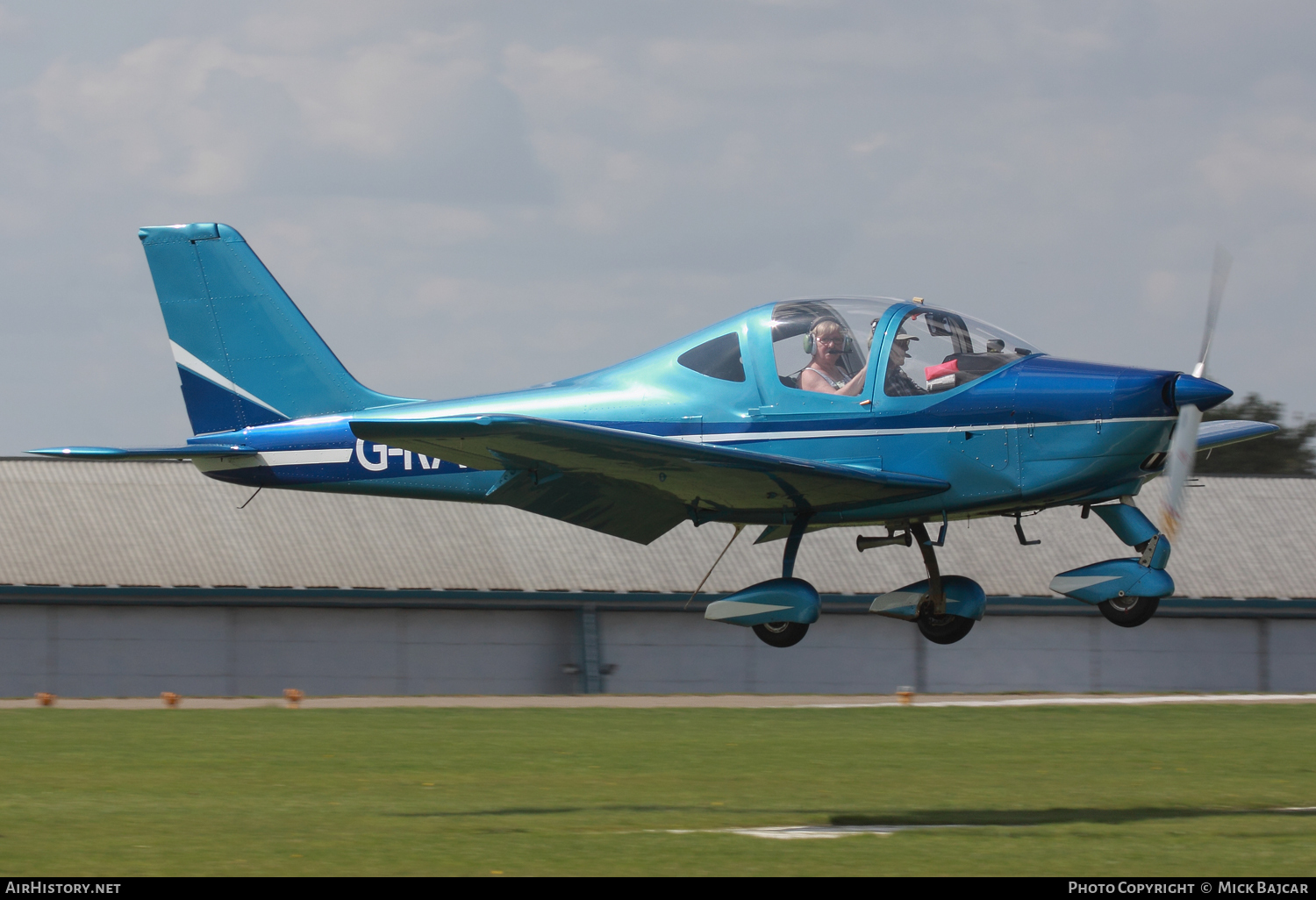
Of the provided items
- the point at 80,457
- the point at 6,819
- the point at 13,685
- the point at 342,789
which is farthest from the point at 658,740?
the point at 13,685

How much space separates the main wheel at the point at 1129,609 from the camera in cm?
1273

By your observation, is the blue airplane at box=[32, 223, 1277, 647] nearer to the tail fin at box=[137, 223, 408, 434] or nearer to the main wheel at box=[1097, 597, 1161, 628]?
the main wheel at box=[1097, 597, 1161, 628]

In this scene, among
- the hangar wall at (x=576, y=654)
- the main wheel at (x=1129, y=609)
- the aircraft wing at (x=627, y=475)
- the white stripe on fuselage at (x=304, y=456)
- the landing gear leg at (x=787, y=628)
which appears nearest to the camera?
the aircraft wing at (x=627, y=475)

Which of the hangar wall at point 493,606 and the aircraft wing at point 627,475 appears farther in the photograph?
the hangar wall at point 493,606

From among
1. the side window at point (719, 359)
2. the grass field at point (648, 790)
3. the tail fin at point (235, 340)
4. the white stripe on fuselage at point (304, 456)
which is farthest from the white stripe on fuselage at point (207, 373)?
the side window at point (719, 359)

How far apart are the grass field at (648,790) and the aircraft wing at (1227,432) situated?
3.71m

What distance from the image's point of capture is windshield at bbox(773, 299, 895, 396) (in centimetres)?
1309

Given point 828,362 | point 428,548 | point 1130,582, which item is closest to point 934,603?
point 1130,582

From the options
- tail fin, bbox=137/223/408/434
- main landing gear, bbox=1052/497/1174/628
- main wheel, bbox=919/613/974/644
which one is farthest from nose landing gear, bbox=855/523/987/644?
tail fin, bbox=137/223/408/434

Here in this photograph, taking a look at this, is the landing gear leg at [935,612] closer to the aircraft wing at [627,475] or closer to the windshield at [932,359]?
Result: the aircraft wing at [627,475]

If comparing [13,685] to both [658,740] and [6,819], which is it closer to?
[658,740]

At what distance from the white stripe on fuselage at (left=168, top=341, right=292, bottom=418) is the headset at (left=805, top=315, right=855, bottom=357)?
585 cm

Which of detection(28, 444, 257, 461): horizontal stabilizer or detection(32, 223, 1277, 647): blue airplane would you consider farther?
detection(28, 444, 257, 461): horizontal stabilizer

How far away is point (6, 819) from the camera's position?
16.2m
